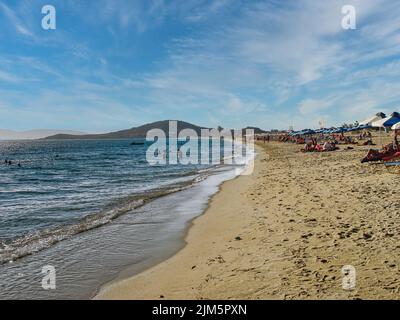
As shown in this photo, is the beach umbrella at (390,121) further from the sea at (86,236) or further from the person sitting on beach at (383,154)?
the sea at (86,236)

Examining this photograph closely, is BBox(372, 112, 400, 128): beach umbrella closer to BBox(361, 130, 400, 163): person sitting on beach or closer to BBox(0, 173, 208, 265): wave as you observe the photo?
BBox(361, 130, 400, 163): person sitting on beach

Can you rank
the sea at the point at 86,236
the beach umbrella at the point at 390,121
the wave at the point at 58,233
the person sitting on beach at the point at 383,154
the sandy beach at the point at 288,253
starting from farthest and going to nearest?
the beach umbrella at the point at 390,121 < the person sitting on beach at the point at 383,154 < the wave at the point at 58,233 < the sea at the point at 86,236 < the sandy beach at the point at 288,253

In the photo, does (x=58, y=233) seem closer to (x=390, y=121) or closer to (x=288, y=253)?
(x=288, y=253)

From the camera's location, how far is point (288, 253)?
284 inches

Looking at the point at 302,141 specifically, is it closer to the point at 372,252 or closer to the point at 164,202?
the point at 164,202

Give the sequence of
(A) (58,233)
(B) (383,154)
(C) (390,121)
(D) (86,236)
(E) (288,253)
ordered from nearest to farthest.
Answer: (E) (288,253) < (D) (86,236) < (A) (58,233) < (B) (383,154) < (C) (390,121)

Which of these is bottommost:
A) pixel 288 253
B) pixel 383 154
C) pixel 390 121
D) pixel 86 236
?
pixel 86 236

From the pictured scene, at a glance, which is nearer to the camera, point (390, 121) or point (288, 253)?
point (288, 253)

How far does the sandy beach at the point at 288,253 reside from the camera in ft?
18.4

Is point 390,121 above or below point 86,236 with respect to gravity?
above

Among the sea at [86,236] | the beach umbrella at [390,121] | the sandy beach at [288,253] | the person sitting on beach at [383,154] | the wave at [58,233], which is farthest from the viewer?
the beach umbrella at [390,121]

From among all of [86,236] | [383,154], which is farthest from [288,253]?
[383,154]

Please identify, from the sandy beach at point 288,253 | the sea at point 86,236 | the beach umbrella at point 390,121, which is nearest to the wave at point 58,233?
the sea at point 86,236
